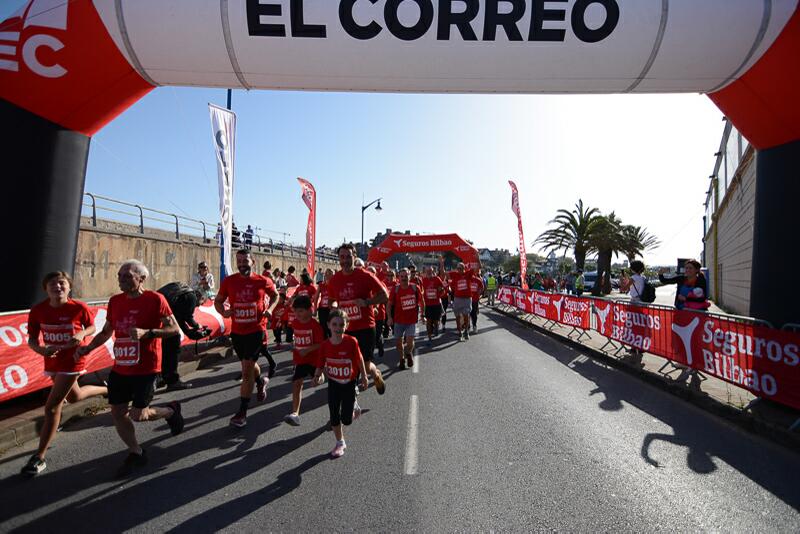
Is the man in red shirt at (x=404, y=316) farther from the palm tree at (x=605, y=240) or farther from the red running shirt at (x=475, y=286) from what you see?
the palm tree at (x=605, y=240)

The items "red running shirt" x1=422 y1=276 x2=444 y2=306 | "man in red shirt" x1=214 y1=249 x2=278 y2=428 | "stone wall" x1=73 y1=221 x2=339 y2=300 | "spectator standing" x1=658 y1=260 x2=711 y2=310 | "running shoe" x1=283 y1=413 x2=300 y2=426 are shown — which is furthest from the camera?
"stone wall" x1=73 y1=221 x2=339 y2=300

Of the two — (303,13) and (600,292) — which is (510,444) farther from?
(600,292)

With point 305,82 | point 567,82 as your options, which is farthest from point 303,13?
point 567,82

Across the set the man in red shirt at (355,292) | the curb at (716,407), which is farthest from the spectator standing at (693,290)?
the man in red shirt at (355,292)

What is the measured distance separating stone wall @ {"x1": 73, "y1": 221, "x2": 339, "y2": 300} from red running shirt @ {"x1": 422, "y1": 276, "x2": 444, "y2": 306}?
8211 mm

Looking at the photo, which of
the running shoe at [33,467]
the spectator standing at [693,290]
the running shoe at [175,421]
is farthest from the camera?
the spectator standing at [693,290]

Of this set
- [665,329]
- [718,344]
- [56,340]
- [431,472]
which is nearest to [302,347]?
[431,472]

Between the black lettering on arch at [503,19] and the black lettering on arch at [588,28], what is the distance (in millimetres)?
635

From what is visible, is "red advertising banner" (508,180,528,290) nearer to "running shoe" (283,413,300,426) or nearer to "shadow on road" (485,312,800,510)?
"shadow on road" (485,312,800,510)

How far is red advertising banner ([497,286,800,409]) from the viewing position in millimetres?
5027

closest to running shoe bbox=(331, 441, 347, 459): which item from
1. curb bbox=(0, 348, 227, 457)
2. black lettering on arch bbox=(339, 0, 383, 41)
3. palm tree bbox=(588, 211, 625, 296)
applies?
curb bbox=(0, 348, 227, 457)

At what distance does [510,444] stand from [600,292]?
102ft

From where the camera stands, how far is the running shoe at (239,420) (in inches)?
200

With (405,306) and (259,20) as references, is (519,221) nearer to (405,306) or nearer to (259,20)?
(405,306)
